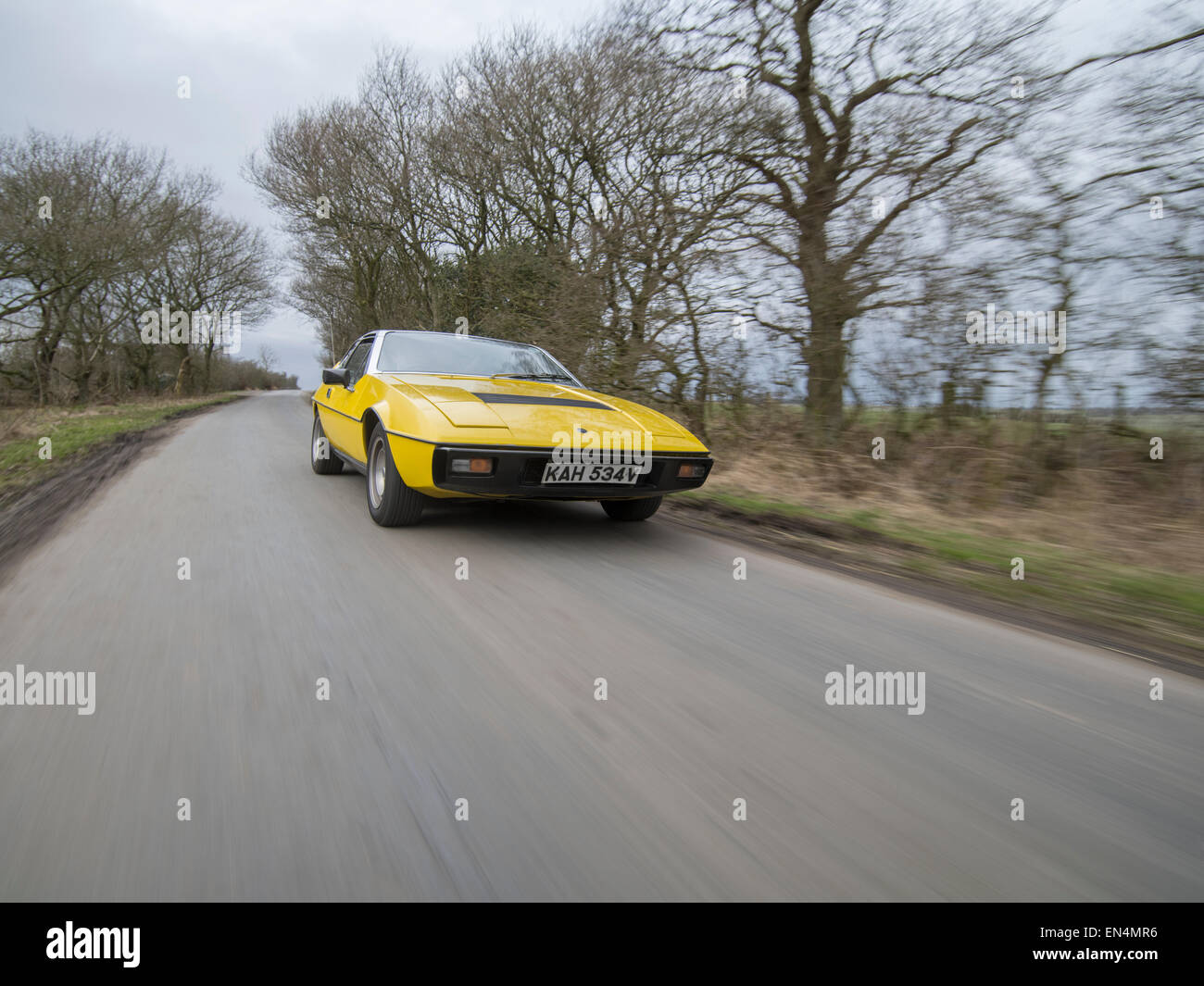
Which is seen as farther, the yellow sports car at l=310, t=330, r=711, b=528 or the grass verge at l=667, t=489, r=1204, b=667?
the yellow sports car at l=310, t=330, r=711, b=528

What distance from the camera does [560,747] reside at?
2.05 meters

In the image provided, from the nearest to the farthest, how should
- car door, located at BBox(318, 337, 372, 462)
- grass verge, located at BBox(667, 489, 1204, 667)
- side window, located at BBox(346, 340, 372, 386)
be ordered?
grass verge, located at BBox(667, 489, 1204, 667) → car door, located at BBox(318, 337, 372, 462) → side window, located at BBox(346, 340, 372, 386)

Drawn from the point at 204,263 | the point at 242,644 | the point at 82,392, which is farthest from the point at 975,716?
the point at 204,263

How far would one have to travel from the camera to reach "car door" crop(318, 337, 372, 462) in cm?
568

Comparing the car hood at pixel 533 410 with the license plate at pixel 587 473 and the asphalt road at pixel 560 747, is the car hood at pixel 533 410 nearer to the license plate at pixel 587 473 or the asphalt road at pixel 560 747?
the license plate at pixel 587 473

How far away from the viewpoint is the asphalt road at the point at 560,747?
1564 mm

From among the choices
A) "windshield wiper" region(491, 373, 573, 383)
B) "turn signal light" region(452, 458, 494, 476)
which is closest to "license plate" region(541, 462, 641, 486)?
"turn signal light" region(452, 458, 494, 476)

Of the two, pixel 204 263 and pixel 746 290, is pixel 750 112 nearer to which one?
pixel 746 290

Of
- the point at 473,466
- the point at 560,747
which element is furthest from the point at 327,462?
the point at 560,747

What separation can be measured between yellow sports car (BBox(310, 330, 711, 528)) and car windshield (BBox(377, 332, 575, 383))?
1cm

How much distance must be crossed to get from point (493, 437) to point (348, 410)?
2.44 meters

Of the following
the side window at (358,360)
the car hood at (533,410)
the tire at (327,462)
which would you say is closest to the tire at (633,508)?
the car hood at (533,410)

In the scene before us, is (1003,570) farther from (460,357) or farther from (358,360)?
(358,360)

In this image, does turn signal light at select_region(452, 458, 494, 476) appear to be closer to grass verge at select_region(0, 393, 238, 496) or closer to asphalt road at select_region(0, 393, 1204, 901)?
asphalt road at select_region(0, 393, 1204, 901)
